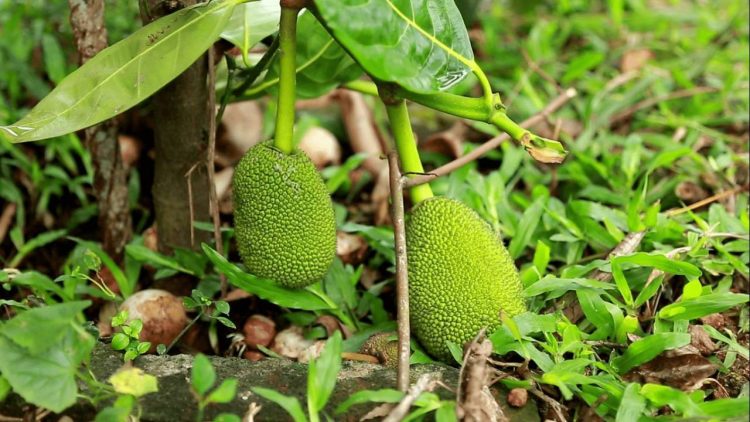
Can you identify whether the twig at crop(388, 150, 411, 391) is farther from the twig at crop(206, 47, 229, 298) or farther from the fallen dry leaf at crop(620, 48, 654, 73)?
the fallen dry leaf at crop(620, 48, 654, 73)

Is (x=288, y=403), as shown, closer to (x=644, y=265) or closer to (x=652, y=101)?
(x=644, y=265)

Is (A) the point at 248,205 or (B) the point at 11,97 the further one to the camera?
(B) the point at 11,97

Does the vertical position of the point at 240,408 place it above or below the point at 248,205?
below

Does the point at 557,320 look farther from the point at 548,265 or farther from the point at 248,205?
the point at 248,205

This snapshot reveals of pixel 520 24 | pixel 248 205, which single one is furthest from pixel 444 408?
pixel 520 24

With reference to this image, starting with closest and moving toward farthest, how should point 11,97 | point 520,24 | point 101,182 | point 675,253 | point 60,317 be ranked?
point 60,317, point 675,253, point 101,182, point 11,97, point 520,24

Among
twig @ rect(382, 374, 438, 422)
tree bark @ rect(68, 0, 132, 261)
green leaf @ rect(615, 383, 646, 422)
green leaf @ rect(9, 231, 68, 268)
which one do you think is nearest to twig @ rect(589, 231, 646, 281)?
green leaf @ rect(615, 383, 646, 422)
